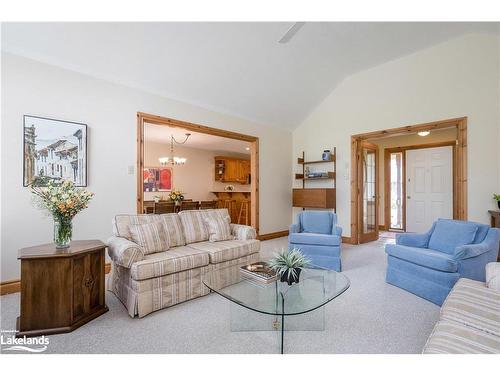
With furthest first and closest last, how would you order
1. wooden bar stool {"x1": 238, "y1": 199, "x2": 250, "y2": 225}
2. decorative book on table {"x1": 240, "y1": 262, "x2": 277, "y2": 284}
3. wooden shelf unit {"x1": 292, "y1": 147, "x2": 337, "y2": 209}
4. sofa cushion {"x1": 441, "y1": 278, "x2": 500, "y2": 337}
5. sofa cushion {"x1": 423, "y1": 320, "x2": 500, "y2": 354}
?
1. wooden bar stool {"x1": 238, "y1": 199, "x2": 250, "y2": 225}
2. wooden shelf unit {"x1": 292, "y1": 147, "x2": 337, "y2": 209}
3. decorative book on table {"x1": 240, "y1": 262, "x2": 277, "y2": 284}
4. sofa cushion {"x1": 441, "y1": 278, "x2": 500, "y2": 337}
5. sofa cushion {"x1": 423, "y1": 320, "x2": 500, "y2": 354}

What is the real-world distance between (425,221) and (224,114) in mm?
5360

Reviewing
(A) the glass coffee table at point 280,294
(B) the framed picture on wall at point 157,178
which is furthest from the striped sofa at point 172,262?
(B) the framed picture on wall at point 157,178

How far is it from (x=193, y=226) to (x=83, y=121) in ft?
6.28

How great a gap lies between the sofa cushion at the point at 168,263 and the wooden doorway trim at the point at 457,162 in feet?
11.8

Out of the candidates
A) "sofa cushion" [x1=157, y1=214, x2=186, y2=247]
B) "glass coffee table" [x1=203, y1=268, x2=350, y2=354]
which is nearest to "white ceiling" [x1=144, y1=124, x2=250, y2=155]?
"sofa cushion" [x1=157, y1=214, x2=186, y2=247]

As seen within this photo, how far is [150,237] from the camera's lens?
277cm

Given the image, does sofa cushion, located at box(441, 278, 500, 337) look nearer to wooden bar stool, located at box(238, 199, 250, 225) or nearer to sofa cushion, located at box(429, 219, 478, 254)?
sofa cushion, located at box(429, 219, 478, 254)

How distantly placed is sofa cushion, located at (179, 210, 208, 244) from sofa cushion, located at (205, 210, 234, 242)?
7cm

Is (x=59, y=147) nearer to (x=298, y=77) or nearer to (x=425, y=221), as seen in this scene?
(x=298, y=77)

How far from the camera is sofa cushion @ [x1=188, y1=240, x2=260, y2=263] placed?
2863 millimetres

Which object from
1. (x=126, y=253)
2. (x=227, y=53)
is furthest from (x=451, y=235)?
(x=227, y=53)

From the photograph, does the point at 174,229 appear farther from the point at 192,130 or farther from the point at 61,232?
the point at 192,130

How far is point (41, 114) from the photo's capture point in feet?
9.89
